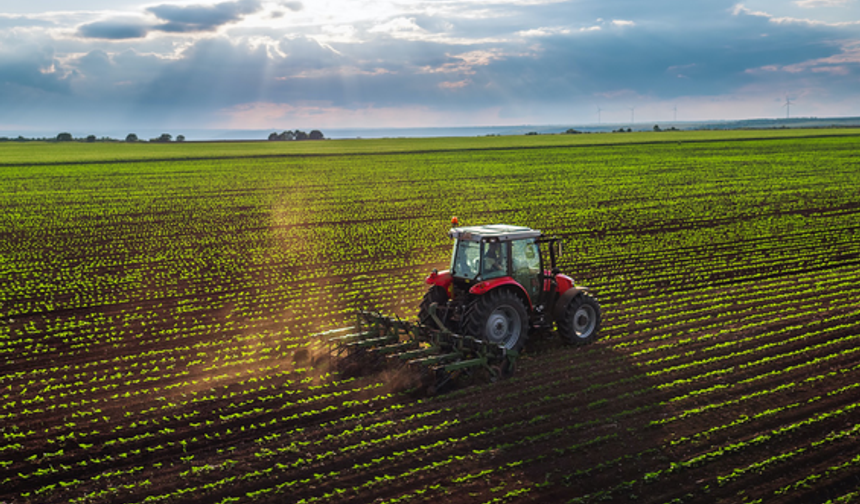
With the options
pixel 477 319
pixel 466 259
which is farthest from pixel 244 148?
pixel 477 319

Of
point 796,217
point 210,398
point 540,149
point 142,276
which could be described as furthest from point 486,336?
point 540,149

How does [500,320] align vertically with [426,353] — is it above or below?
above

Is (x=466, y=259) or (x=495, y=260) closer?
(x=495, y=260)

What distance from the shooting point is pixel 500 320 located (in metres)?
12.0

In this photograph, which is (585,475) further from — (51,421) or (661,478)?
(51,421)

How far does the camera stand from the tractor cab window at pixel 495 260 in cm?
1202

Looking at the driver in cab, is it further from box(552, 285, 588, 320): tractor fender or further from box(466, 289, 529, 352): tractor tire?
box(552, 285, 588, 320): tractor fender

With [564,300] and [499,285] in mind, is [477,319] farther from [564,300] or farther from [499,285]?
[564,300]

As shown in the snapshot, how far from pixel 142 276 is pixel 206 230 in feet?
29.7

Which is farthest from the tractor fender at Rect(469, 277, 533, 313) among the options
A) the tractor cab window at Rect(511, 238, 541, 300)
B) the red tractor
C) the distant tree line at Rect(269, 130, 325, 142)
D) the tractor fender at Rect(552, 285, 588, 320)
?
the distant tree line at Rect(269, 130, 325, 142)

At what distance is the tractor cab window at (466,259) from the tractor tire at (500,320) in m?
0.65

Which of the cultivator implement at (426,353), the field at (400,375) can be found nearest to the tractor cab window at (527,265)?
the field at (400,375)

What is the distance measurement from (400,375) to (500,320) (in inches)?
80.8

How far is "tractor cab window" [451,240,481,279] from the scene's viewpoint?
12180 millimetres
